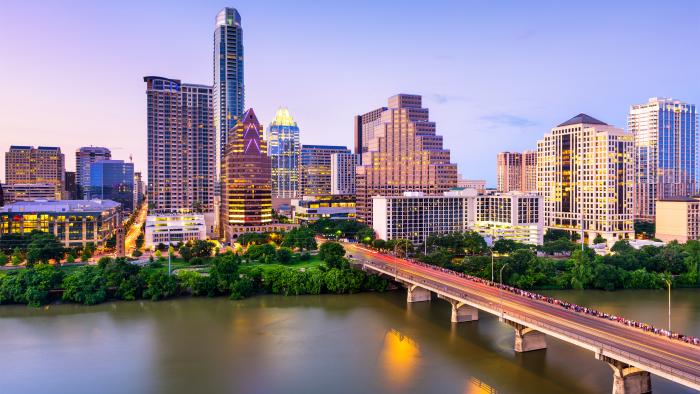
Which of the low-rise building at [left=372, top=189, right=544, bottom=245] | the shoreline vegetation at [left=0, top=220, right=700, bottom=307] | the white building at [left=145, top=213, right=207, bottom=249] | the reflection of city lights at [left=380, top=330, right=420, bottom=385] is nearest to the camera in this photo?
the reflection of city lights at [left=380, top=330, right=420, bottom=385]

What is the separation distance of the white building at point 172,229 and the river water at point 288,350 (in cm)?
4626

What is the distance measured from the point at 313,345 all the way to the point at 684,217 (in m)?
98.9

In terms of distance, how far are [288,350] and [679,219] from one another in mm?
102352

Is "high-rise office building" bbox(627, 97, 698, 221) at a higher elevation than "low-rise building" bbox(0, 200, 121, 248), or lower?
higher

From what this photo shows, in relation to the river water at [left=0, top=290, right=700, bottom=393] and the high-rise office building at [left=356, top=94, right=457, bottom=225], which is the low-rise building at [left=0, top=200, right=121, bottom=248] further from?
the high-rise office building at [left=356, top=94, right=457, bottom=225]

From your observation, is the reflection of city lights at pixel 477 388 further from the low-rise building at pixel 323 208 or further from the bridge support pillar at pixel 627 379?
the low-rise building at pixel 323 208

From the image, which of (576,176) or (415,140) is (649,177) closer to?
(576,176)

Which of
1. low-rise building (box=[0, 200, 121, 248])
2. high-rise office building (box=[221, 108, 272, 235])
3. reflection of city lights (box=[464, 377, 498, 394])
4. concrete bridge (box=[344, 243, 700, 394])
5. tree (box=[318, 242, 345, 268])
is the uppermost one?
high-rise office building (box=[221, 108, 272, 235])

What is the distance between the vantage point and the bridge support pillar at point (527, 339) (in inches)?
1705

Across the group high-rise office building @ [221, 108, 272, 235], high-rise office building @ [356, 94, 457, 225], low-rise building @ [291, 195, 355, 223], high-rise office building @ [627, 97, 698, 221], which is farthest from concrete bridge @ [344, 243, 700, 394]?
high-rise office building @ [627, 97, 698, 221]

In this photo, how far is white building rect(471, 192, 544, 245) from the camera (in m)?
104

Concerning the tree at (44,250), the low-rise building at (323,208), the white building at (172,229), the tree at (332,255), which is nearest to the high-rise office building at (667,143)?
the low-rise building at (323,208)

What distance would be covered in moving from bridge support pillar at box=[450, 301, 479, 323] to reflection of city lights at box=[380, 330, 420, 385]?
7.08 m

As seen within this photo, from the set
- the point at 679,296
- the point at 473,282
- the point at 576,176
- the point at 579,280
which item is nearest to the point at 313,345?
the point at 473,282
